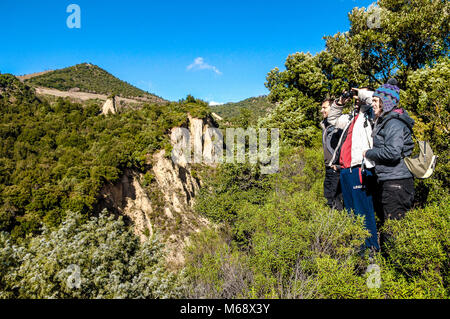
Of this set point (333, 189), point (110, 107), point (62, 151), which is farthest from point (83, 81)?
point (333, 189)

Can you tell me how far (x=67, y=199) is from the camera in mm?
10867

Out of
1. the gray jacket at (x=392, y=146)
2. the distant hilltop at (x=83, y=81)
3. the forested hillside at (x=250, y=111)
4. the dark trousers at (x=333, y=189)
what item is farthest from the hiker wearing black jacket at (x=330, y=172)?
the distant hilltop at (x=83, y=81)

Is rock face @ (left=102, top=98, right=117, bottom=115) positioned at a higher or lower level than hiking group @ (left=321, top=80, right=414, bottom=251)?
higher

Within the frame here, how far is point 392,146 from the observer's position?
8.13ft

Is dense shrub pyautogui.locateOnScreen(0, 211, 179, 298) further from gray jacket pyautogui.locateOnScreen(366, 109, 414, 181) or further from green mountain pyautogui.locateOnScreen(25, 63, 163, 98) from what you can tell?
green mountain pyautogui.locateOnScreen(25, 63, 163, 98)

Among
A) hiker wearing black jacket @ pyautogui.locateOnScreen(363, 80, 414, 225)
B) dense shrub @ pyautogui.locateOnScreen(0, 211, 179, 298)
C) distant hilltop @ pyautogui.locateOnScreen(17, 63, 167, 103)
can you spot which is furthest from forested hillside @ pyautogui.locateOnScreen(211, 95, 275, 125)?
hiker wearing black jacket @ pyautogui.locateOnScreen(363, 80, 414, 225)

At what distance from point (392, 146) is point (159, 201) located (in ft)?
55.3

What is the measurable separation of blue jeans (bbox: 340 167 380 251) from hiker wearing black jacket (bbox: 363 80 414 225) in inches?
7.8

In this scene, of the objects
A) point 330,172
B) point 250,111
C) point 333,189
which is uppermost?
point 250,111

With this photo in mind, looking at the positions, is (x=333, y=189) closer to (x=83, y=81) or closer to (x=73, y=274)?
(x=73, y=274)

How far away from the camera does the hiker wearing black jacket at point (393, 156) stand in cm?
251

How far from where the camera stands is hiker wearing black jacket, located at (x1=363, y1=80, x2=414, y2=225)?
8.23ft
